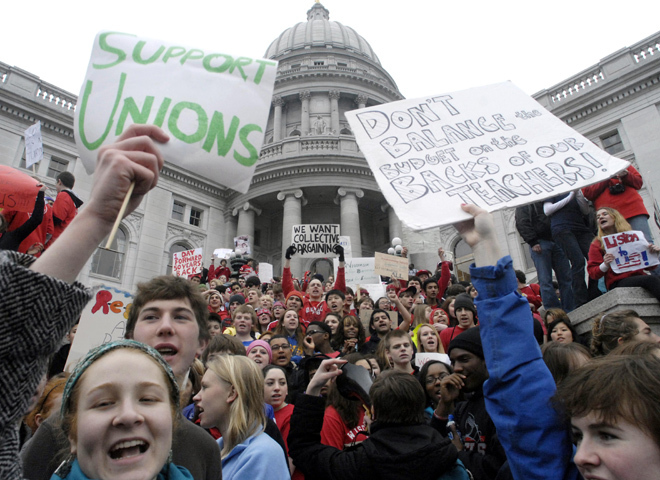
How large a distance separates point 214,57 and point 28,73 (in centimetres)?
2600

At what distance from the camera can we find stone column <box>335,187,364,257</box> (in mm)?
25672

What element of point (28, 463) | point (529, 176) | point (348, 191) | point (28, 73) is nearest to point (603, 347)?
point (529, 176)

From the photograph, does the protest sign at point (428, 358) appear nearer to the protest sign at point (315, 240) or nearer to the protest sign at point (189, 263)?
the protest sign at point (315, 240)

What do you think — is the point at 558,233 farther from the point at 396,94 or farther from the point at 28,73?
the point at 396,94

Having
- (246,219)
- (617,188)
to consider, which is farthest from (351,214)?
(617,188)

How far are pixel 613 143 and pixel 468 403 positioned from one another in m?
23.8

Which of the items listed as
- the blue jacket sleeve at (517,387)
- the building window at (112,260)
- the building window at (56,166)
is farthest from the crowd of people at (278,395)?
the building window at (56,166)

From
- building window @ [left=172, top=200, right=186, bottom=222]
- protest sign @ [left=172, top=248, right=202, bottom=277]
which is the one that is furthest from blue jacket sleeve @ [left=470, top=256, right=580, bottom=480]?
building window @ [left=172, top=200, right=186, bottom=222]

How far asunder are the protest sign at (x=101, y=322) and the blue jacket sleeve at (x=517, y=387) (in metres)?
4.17

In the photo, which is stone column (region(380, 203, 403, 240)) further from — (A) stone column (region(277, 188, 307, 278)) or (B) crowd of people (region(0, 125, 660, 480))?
(B) crowd of people (region(0, 125, 660, 480))

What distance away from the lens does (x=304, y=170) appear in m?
27.5

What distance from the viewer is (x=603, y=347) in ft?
13.6

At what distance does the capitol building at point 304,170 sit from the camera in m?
21.6

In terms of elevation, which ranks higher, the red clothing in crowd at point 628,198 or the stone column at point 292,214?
the stone column at point 292,214
